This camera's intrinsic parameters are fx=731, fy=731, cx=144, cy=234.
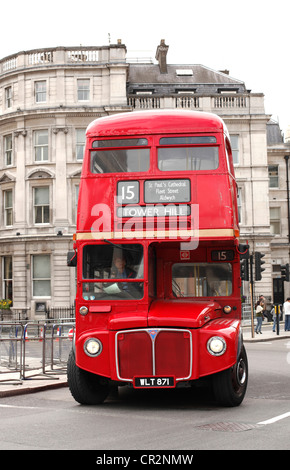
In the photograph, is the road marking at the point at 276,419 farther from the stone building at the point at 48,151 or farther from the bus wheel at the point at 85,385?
the stone building at the point at 48,151

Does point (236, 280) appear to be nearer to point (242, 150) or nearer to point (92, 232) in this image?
point (92, 232)

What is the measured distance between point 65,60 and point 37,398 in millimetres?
31631

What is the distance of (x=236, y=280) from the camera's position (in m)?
11.7

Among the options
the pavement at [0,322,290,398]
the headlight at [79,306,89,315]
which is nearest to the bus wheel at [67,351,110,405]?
the headlight at [79,306,89,315]

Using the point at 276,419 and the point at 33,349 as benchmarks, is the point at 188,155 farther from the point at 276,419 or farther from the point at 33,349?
the point at 33,349

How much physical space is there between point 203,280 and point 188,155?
6.57 feet

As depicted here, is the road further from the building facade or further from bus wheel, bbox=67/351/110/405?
the building facade

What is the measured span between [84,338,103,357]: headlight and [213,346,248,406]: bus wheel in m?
1.69

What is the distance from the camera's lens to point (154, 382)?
400 inches

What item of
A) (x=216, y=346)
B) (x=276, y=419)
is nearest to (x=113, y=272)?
(x=216, y=346)

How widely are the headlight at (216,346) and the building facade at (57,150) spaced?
1189 inches

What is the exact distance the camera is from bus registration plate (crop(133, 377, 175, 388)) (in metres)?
10.1
